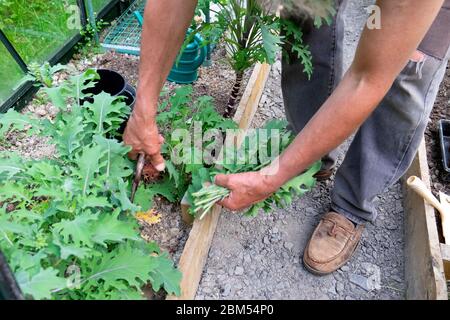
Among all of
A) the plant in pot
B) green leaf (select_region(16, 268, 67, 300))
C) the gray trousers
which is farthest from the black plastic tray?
green leaf (select_region(16, 268, 67, 300))

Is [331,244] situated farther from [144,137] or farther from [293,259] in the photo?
[144,137]

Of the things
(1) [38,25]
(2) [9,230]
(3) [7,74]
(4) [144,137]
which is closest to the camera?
(2) [9,230]

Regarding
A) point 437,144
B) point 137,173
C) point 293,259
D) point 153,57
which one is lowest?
point 293,259

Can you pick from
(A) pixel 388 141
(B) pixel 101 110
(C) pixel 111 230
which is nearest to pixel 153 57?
(B) pixel 101 110

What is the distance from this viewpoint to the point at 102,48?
3.25m

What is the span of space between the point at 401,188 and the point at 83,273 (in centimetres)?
176

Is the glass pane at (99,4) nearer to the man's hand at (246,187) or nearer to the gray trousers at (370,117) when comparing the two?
the gray trousers at (370,117)

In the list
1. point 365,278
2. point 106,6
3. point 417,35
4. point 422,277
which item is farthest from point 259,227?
point 106,6

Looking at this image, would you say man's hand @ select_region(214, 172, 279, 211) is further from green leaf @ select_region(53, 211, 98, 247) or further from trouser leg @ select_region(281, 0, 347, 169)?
trouser leg @ select_region(281, 0, 347, 169)

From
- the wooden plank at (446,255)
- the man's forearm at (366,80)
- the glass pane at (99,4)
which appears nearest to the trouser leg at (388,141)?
the wooden plank at (446,255)

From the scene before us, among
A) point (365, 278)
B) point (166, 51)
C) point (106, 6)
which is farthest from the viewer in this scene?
point (106, 6)

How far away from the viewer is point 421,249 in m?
1.91

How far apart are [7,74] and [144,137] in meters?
1.45
